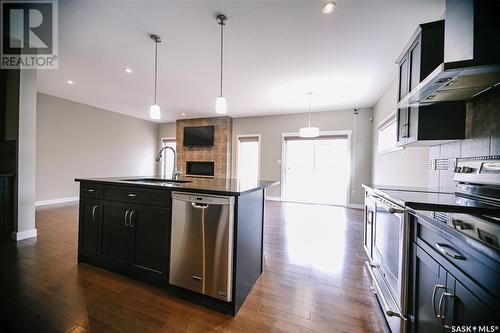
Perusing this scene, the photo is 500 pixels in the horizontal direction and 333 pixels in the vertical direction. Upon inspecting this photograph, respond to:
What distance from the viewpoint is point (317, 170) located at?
19.3 ft

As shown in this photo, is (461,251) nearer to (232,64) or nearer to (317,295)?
(317,295)

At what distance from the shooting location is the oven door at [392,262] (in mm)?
1198

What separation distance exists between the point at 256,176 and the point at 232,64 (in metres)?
4.01

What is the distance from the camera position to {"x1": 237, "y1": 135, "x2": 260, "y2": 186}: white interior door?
648 cm

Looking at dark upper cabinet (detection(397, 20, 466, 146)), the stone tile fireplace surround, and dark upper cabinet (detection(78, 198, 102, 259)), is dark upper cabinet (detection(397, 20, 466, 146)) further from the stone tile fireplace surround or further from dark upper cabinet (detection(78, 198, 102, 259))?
the stone tile fireplace surround

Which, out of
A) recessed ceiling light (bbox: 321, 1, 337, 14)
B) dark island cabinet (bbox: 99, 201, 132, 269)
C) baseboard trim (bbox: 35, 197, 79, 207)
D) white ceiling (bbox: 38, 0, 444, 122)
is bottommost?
baseboard trim (bbox: 35, 197, 79, 207)

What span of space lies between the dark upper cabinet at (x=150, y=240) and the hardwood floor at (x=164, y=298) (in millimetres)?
210

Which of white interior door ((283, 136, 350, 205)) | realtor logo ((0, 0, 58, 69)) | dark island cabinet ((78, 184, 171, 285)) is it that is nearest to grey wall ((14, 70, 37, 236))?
realtor logo ((0, 0, 58, 69))

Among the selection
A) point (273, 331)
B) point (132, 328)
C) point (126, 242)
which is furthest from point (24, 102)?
point (273, 331)

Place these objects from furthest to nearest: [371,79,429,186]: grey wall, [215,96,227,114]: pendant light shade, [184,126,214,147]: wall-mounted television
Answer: [184,126,214,147]: wall-mounted television, [371,79,429,186]: grey wall, [215,96,227,114]: pendant light shade

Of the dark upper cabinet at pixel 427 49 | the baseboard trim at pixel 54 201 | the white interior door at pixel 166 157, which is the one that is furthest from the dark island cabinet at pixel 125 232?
the white interior door at pixel 166 157

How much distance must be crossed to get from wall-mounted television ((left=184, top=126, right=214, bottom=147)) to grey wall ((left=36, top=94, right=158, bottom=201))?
198 cm

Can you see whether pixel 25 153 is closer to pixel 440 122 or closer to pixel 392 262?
pixel 392 262

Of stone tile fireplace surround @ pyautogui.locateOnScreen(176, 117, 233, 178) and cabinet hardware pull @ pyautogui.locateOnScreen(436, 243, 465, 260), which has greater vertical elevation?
stone tile fireplace surround @ pyautogui.locateOnScreen(176, 117, 233, 178)
